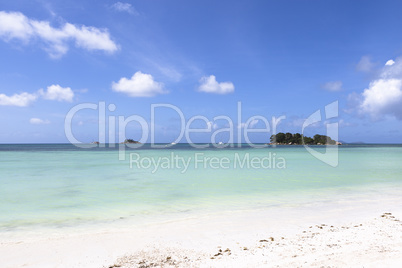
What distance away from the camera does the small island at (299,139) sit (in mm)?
118812

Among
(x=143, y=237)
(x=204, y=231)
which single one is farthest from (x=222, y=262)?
(x=143, y=237)

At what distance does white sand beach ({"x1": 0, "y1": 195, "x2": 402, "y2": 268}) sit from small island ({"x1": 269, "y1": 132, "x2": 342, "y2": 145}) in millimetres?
121044

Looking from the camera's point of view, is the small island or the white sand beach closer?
the white sand beach

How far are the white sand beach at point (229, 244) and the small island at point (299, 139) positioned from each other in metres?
121

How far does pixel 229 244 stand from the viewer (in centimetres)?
425

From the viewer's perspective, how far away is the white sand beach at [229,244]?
352cm

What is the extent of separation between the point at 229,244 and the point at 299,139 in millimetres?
127598

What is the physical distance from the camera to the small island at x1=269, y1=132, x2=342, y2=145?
390 feet

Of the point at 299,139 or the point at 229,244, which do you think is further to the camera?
the point at 299,139

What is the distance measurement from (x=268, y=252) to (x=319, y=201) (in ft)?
15.7

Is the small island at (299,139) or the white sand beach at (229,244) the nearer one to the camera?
the white sand beach at (229,244)

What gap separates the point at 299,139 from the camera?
122 meters

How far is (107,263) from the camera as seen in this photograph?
12.1ft

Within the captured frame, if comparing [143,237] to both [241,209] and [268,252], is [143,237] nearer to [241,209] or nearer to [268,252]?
[268,252]
